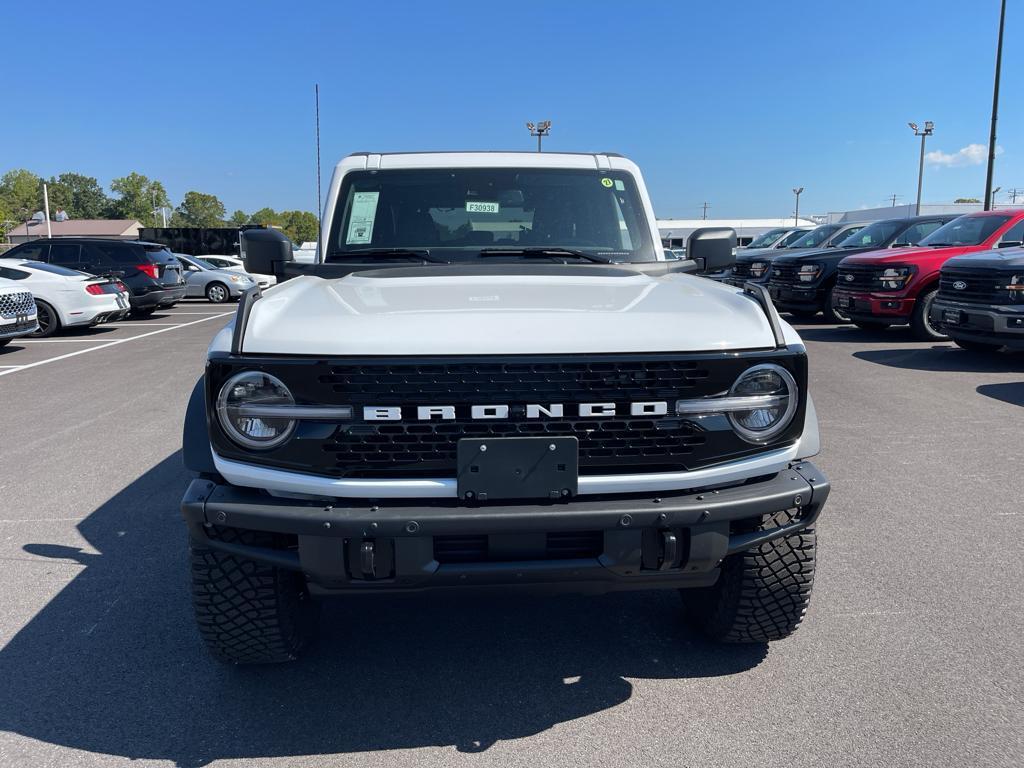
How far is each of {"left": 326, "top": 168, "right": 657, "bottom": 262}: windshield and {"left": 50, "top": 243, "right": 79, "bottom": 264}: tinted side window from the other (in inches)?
647

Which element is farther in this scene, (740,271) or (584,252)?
(740,271)

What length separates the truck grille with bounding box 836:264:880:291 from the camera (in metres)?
12.4

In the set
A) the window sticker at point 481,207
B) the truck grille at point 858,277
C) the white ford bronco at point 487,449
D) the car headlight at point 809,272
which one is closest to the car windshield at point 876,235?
the car headlight at point 809,272

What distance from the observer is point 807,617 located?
3508 mm

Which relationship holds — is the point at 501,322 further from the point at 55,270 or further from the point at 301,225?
the point at 301,225

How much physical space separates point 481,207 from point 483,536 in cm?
222

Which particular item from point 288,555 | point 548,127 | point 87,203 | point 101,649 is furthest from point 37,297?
point 87,203

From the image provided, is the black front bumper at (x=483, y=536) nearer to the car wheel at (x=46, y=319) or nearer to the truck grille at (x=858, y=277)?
the truck grille at (x=858, y=277)

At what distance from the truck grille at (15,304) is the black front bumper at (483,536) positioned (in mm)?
11121

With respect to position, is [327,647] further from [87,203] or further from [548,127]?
[87,203]

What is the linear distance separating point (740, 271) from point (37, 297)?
1349cm

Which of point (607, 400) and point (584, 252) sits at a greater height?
point (584, 252)

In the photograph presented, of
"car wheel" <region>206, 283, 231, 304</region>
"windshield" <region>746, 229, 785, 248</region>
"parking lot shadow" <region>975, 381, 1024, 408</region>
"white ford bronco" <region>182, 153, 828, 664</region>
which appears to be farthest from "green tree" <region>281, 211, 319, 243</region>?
"white ford bronco" <region>182, 153, 828, 664</region>

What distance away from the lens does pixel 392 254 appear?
13.2 ft
